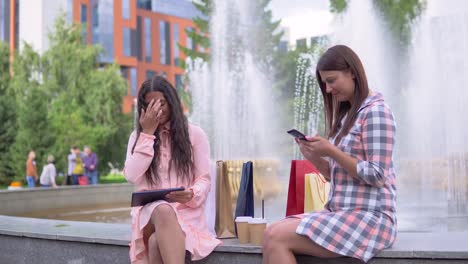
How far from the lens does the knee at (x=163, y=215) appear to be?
296cm

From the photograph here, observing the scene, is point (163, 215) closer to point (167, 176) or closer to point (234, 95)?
point (167, 176)

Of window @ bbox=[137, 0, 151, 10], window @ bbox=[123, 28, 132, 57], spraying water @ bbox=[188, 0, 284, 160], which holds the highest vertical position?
window @ bbox=[137, 0, 151, 10]

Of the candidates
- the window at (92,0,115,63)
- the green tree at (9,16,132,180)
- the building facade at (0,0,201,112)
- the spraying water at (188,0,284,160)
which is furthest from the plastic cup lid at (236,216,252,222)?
the window at (92,0,115,63)

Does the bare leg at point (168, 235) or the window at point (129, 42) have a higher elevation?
the window at point (129, 42)

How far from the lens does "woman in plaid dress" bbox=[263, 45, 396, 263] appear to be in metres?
2.54

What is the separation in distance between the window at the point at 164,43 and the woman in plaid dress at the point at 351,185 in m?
51.1

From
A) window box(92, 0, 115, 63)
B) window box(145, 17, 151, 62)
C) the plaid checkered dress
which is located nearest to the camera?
the plaid checkered dress

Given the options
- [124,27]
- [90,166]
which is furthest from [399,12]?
[124,27]

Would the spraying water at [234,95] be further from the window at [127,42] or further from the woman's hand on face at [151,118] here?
the window at [127,42]

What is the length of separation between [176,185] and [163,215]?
0.39 m

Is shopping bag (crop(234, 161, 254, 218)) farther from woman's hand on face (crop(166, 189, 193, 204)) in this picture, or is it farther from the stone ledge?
woman's hand on face (crop(166, 189, 193, 204))

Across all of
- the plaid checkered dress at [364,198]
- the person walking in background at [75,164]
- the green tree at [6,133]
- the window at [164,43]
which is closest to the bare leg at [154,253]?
the plaid checkered dress at [364,198]

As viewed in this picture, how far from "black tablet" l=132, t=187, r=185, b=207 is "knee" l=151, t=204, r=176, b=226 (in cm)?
6

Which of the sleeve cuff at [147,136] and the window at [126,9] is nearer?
the sleeve cuff at [147,136]
